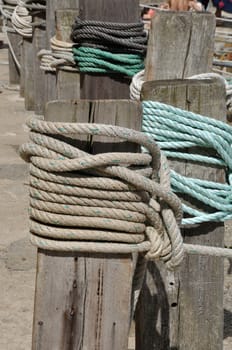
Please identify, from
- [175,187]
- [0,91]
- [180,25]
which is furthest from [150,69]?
[0,91]

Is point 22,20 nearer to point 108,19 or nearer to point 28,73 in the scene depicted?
point 28,73

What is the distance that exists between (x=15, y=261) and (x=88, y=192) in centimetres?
333

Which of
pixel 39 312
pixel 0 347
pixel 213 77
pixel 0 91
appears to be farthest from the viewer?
pixel 0 91

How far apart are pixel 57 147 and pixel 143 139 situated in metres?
0.22

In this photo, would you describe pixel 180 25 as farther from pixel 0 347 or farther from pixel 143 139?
pixel 0 347

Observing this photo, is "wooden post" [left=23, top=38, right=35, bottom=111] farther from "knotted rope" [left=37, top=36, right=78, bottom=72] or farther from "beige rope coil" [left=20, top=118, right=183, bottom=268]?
"beige rope coil" [left=20, top=118, right=183, bottom=268]

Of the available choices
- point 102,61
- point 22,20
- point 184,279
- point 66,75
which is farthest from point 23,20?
point 184,279

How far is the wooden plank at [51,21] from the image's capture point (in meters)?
6.43

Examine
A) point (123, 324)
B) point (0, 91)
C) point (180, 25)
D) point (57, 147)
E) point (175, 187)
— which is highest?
point (180, 25)

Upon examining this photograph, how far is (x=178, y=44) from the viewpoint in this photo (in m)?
2.86

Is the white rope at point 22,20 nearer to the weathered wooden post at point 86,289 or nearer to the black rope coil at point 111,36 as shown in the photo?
the black rope coil at point 111,36

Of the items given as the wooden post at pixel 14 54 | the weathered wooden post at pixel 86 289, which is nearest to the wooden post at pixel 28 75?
the wooden post at pixel 14 54

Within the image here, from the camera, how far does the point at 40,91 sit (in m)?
9.23

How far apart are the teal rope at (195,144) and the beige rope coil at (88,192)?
50 cm
